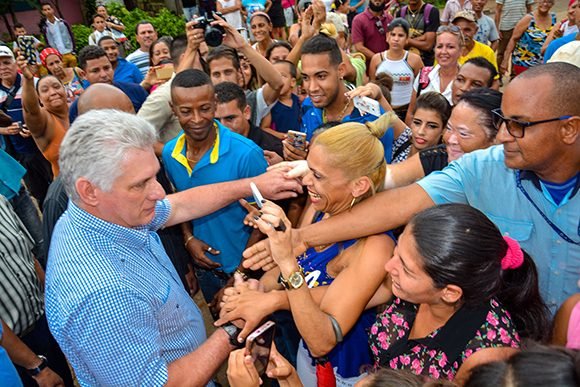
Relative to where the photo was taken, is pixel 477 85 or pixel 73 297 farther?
pixel 477 85

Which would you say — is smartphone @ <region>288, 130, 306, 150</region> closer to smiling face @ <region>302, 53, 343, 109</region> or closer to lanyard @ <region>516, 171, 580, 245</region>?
smiling face @ <region>302, 53, 343, 109</region>

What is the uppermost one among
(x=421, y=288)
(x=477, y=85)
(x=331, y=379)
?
(x=421, y=288)

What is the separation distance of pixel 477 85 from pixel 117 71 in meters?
5.10

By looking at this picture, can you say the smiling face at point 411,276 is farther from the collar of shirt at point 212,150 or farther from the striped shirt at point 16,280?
the striped shirt at point 16,280

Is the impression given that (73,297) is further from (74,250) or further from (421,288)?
(421,288)

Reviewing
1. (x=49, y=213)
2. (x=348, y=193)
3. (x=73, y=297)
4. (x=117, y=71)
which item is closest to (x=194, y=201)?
(x=49, y=213)

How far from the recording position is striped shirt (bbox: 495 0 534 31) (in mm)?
8516

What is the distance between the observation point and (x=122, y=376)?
1.66 meters

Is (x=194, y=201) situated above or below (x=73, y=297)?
below

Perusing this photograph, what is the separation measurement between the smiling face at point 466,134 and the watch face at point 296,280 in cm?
153

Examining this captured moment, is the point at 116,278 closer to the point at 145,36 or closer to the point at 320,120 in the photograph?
the point at 320,120

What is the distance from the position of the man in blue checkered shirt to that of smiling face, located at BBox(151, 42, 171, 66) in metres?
5.05

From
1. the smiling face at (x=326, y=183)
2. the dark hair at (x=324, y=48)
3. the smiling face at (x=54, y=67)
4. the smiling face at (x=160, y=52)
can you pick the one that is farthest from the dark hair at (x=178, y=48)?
the smiling face at (x=326, y=183)

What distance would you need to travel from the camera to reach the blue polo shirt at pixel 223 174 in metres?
3.23
